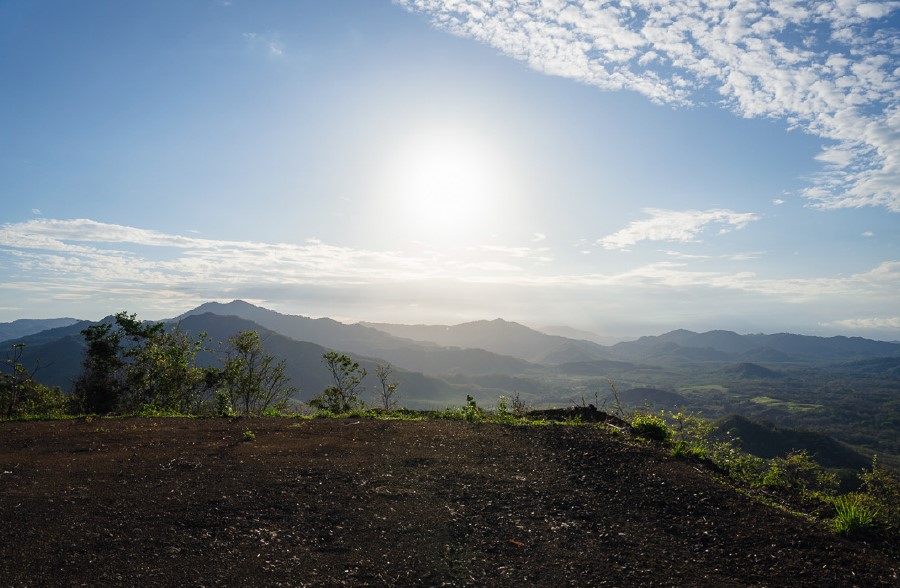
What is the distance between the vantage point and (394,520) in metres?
8.55

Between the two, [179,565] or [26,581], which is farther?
[179,565]

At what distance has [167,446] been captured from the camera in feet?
42.1

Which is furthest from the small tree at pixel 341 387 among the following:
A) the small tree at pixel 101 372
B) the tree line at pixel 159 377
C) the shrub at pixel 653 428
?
the shrub at pixel 653 428

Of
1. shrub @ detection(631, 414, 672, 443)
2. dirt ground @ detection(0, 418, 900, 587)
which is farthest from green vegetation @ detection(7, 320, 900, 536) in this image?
dirt ground @ detection(0, 418, 900, 587)

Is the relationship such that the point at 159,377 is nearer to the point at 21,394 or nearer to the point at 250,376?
the point at 250,376

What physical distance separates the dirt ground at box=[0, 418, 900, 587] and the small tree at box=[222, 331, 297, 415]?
15987 millimetres

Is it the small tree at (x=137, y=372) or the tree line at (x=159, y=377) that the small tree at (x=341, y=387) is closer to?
the tree line at (x=159, y=377)

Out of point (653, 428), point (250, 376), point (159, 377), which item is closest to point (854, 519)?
point (653, 428)

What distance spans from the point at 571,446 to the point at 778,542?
5.68m

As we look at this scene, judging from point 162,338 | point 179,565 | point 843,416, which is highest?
point 162,338

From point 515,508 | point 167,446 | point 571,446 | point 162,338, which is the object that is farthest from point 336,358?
point 515,508

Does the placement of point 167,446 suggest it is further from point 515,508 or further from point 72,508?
point 515,508

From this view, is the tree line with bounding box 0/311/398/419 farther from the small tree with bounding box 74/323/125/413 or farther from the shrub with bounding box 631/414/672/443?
the shrub with bounding box 631/414/672/443

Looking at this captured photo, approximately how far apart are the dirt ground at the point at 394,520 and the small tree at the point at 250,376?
15987 mm
